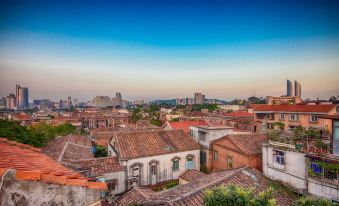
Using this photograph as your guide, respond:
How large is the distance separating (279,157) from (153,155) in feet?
35.6

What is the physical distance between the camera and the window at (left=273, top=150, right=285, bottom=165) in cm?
1458

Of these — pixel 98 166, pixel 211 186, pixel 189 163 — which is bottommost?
pixel 189 163

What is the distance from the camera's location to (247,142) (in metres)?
18.8

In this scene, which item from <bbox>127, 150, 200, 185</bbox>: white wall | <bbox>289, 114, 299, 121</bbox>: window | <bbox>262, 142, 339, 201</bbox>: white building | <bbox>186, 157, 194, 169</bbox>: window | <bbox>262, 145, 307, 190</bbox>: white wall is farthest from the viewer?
<bbox>289, 114, 299, 121</bbox>: window

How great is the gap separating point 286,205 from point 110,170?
1313cm

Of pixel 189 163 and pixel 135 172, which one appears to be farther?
pixel 189 163

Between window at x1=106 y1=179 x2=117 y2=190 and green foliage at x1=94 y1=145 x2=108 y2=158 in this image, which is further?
green foliage at x1=94 y1=145 x2=108 y2=158

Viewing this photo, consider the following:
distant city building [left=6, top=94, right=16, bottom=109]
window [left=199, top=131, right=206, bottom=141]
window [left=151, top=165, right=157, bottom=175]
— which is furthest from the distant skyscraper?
distant city building [left=6, top=94, right=16, bottom=109]

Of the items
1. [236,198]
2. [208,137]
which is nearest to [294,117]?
[208,137]

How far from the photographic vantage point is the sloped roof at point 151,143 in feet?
61.9

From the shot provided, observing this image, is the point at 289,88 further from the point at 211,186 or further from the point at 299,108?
the point at 211,186

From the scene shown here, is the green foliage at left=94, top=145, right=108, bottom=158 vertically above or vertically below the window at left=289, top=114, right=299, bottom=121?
below

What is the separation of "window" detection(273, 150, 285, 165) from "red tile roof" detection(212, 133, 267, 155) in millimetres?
2045

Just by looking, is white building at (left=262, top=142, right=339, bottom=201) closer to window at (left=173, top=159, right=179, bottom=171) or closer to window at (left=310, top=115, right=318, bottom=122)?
window at (left=173, top=159, right=179, bottom=171)
